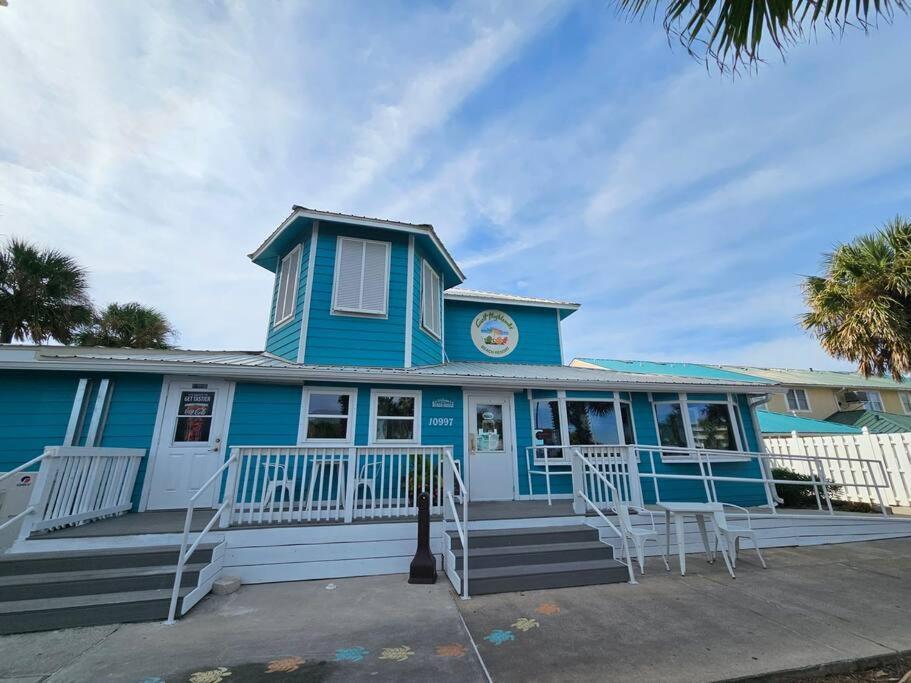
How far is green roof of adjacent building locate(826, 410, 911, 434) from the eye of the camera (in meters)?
15.8

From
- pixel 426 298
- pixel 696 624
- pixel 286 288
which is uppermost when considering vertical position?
pixel 286 288

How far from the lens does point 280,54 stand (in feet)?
17.8

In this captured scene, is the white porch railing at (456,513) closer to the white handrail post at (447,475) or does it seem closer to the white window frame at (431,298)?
the white handrail post at (447,475)

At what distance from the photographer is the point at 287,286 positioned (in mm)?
8906

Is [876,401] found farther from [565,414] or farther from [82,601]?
[82,601]

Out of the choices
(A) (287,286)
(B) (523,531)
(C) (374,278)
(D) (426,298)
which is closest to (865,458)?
(B) (523,531)

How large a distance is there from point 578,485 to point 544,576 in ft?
5.88

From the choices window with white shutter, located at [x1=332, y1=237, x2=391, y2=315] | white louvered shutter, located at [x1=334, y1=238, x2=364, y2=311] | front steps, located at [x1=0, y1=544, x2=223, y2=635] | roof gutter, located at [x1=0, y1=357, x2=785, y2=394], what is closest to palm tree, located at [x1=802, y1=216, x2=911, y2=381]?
roof gutter, located at [x1=0, y1=357, x2=785, y2=394]

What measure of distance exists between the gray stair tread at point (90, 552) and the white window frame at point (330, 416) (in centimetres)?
238

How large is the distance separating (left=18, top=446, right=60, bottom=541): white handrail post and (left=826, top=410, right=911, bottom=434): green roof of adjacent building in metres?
24.0

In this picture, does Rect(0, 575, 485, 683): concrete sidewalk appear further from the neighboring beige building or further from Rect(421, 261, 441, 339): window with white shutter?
the neighboring beige building

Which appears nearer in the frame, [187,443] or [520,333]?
[187,443]

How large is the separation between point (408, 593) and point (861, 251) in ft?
40.3

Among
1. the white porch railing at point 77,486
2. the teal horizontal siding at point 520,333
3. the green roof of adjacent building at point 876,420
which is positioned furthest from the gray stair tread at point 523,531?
the green roof of adjacent building at point 876,420
